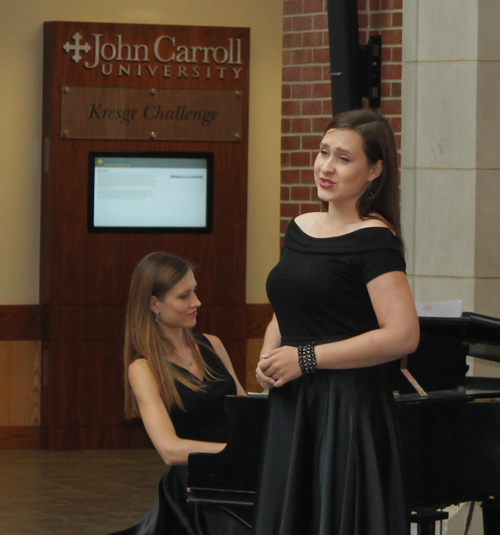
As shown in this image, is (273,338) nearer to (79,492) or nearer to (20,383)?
(79,492)

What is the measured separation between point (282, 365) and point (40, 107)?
4.83 m

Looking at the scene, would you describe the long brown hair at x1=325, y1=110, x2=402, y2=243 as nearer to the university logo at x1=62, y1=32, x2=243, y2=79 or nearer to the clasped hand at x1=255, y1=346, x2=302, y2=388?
the clasped hand at x1=255, y1=346, x2=302, y2=388

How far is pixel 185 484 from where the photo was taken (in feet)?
9.93

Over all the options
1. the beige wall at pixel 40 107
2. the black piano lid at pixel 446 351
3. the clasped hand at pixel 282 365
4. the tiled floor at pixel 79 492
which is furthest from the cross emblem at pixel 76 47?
the clasped hand at pixel 282 365

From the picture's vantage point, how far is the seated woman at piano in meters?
2.91

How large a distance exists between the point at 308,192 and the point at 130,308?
2.30m

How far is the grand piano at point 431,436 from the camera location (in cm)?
258

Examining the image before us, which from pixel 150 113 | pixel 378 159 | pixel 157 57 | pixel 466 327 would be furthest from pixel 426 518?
pixel 157 57

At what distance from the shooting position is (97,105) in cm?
632

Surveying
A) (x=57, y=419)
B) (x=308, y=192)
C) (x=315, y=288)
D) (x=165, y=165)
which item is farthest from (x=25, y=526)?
(x=315, y=288)

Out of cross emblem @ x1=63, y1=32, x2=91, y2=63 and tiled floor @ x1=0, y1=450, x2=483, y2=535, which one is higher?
cross emblem @ x1=63, y1=32, x2=91, y2=63

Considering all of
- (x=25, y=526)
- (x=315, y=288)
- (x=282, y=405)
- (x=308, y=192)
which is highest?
(x=308, y=192)

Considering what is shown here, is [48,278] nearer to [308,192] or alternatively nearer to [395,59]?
[308,192]

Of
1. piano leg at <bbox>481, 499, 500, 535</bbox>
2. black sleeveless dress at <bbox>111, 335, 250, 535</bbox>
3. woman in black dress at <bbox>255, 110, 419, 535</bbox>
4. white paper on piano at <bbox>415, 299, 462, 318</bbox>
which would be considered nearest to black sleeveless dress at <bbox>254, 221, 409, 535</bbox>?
woman in black dress at <bbox>255, 110, 419, 535</bbox>
